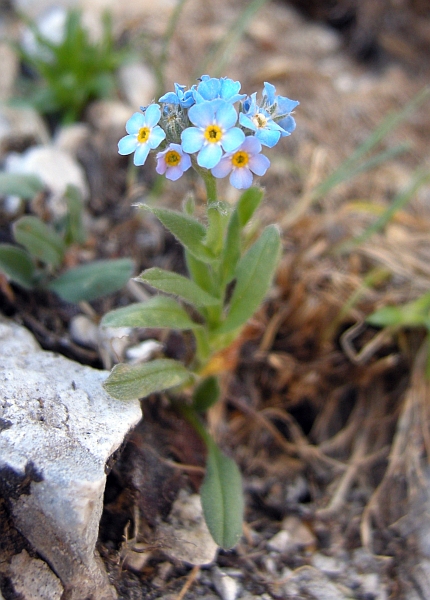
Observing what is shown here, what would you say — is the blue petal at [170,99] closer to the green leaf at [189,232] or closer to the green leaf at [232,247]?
the green leaf at [189,232]

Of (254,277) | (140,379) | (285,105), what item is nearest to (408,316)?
(254,277)

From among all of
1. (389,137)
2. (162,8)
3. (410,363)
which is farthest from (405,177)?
(162,8)

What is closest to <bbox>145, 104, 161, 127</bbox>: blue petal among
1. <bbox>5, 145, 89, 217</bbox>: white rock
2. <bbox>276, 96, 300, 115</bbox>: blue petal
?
<bbox>276, 96, 300, 115</bbox>: blue petal

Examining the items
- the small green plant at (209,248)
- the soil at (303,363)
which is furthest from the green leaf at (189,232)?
the soil at (303,363)

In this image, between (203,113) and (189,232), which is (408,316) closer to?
(189,232)

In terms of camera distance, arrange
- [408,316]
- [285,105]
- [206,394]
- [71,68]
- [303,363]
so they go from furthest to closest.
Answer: [71,68], [303,363], [408,316], [206,394], [285,105]

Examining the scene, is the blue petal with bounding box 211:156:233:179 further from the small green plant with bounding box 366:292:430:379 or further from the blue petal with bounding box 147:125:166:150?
the small green plant with bounding box 366:292:430:379

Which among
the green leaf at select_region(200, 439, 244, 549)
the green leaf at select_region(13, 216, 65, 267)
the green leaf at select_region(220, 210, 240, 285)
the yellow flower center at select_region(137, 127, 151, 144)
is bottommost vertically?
the green leaf at select_region(200, 439, 244, 549)
